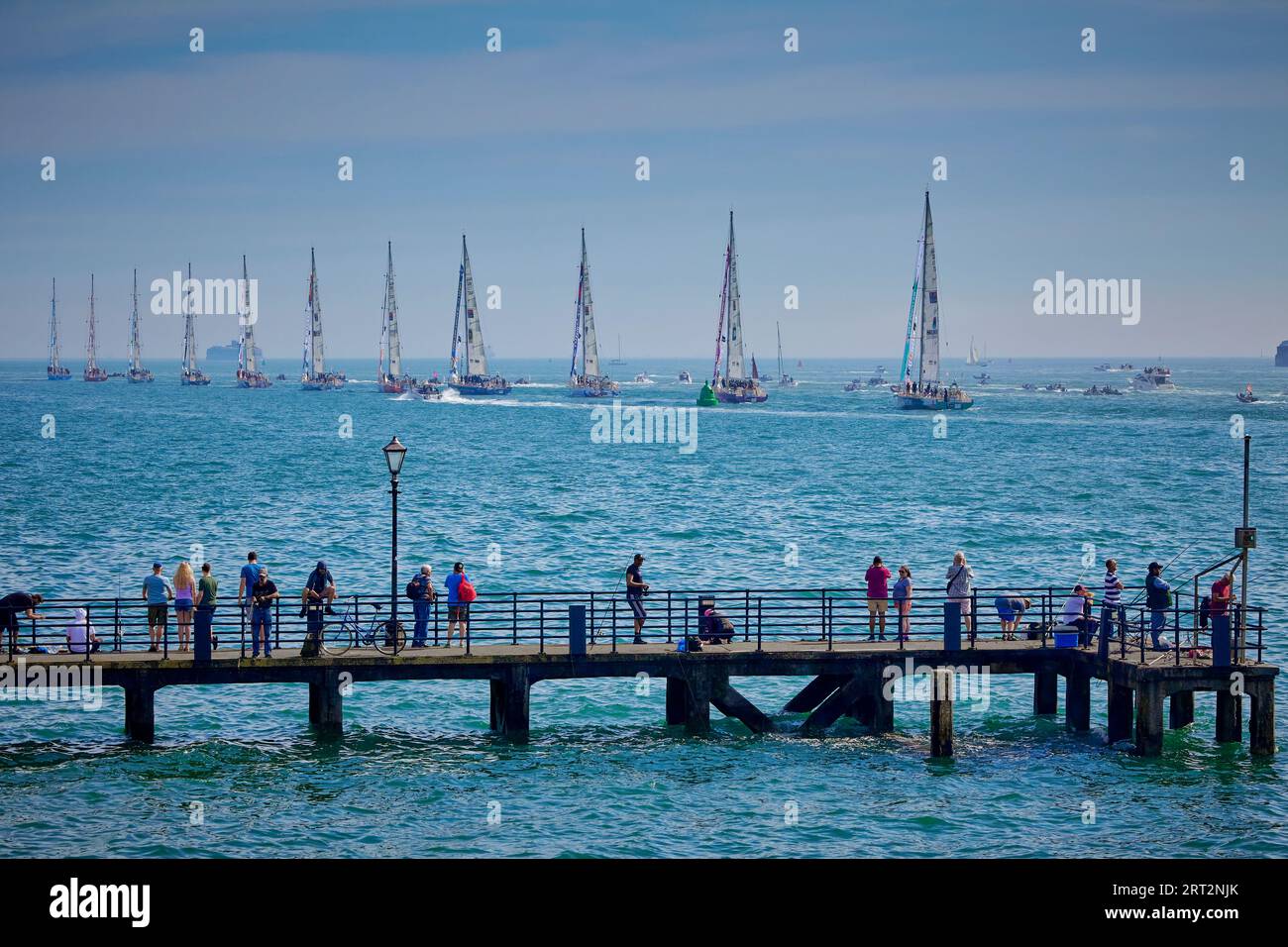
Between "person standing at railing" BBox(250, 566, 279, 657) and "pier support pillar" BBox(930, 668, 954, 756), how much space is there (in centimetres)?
1234

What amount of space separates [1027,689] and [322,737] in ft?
53.0

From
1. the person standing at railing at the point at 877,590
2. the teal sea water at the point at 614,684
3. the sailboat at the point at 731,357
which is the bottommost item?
the teal sea water at the point at 614,684

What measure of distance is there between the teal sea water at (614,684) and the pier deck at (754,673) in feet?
1.89

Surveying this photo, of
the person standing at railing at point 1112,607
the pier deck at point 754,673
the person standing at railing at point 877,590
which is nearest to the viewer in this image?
the pier deck at point 754,673

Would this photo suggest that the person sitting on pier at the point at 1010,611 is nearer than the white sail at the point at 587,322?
Yes

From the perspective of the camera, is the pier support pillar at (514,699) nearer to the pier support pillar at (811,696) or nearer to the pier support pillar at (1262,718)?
the pier support pillar at (811,696)

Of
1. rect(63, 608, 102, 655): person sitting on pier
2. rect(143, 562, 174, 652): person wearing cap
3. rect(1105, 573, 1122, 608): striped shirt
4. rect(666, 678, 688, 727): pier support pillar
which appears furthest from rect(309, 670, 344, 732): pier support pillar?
rect(1105, 573, 1122, 608): striped shirt

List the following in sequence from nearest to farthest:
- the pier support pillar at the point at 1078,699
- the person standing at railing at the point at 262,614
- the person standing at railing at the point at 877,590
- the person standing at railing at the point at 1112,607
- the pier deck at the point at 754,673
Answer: the pier deck at the point at 754,673 → the person standing at railing at the point at 262,614 → the person standing at railing at the point at 1112,607 → the pier support pillar at the point at 1078,699 → the person standing at railing at the point at 877,590

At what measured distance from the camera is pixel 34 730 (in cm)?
3080

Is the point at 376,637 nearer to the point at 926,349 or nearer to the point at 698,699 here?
the point at 698,699

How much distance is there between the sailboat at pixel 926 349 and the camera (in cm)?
15388

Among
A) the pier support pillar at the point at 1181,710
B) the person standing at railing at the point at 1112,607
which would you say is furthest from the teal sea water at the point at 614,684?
the person standing at railing at the point at 1112,607

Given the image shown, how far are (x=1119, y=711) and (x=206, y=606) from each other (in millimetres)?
16973
